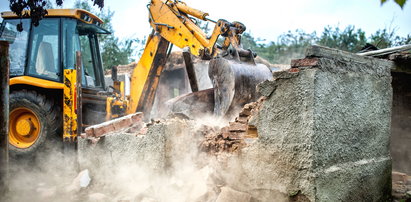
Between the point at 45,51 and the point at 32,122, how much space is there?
1286mm

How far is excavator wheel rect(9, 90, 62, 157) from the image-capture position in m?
5.56

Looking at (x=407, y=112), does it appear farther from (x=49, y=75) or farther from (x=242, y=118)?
(x=49, y=75)

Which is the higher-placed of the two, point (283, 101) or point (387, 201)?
point (283, 101)

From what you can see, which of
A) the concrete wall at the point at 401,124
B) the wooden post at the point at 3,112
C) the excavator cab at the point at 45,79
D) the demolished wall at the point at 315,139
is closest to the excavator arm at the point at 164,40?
the excavator cab at the point at 45,79

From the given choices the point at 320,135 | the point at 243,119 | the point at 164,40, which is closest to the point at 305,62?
the point at 320,135

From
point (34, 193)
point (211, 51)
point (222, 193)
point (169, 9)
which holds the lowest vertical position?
point (34, 193)

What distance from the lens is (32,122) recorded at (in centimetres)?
578

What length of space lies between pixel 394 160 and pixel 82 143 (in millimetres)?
4491

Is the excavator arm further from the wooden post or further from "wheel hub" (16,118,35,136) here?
the wooden post

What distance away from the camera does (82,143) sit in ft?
16.3

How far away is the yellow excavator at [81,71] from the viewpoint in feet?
16.9

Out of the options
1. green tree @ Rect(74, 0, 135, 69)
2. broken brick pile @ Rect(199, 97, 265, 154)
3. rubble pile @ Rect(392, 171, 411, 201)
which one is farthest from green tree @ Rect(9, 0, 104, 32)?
green tree @ Rect(74, 0, 135, 69)

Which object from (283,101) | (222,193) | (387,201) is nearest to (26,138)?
(222,193)

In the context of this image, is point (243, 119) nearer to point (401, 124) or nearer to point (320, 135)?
point (320, 135)
